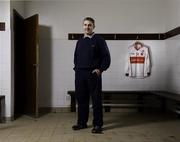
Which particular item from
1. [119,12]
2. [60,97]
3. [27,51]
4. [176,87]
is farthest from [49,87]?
[176,87]

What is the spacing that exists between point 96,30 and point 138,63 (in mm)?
1124

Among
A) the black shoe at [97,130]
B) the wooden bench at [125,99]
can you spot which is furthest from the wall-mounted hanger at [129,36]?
the black shoe at [97,130]

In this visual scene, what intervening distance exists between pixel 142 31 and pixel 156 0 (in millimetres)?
710

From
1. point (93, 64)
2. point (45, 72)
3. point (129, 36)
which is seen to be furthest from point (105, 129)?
point (129, 36)

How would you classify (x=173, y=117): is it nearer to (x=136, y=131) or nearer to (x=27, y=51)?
(x=136, y=131)

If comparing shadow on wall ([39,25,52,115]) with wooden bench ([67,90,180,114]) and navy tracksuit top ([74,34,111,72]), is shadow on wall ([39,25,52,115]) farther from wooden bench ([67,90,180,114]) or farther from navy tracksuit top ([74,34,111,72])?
navy tracksuit top ([74,34,111,72])

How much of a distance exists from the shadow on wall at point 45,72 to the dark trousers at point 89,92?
2.18 meters

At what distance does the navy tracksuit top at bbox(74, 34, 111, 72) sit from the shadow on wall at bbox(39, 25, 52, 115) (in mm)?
2251

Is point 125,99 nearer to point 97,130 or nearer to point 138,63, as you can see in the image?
point 138,63

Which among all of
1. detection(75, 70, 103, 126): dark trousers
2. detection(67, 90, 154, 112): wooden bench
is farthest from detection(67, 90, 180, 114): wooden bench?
detection(75, 70, 103, 126): dark trousers

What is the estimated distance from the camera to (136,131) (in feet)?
13.9

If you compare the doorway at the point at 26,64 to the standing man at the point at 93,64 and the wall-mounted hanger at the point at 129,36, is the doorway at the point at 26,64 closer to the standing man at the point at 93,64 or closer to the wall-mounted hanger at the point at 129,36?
the wall-mounted hanger at the point at 129,36

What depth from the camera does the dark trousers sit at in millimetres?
4199

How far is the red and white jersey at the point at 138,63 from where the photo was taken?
639 centimetres
